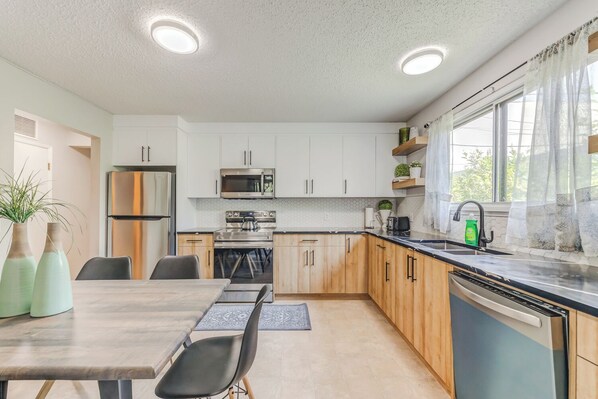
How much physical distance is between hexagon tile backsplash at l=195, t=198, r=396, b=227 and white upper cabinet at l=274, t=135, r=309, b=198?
0.96ft

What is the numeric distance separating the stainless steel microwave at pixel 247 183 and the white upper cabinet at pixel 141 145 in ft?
2.77

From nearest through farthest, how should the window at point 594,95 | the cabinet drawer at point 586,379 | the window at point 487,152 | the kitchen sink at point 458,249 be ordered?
the cabinet drawer at point 586,379
the window at point 594,95
the kitchen sink at point 458,249
the window at point 487,152

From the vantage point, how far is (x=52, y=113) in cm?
265

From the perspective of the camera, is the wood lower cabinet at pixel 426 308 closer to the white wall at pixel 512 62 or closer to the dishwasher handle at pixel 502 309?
the dishwasher handle at pixel 502 309

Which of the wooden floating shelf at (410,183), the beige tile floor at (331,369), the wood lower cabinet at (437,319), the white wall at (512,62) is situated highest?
the white wall at (512,62)

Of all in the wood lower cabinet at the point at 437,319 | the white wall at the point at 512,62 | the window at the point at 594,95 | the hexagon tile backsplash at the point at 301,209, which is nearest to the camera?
the window at the point at 594,95

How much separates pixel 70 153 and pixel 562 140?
546cm

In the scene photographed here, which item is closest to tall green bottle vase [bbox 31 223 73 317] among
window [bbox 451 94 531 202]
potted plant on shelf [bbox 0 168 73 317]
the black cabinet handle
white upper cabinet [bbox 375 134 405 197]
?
potted plant on shelf [bbox 0 168 73 317]

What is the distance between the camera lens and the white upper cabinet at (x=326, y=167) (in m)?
3.80

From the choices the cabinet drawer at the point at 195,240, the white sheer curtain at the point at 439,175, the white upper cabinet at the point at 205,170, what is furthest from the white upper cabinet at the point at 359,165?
the cabinet drawer at the point at 195,240

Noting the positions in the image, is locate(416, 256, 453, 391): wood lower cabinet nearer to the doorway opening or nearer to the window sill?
the window sill

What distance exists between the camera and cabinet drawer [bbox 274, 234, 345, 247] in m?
3.46

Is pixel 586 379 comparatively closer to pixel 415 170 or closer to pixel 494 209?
pixel 494 209

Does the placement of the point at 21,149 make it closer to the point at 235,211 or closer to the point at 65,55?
the point at 65,55
